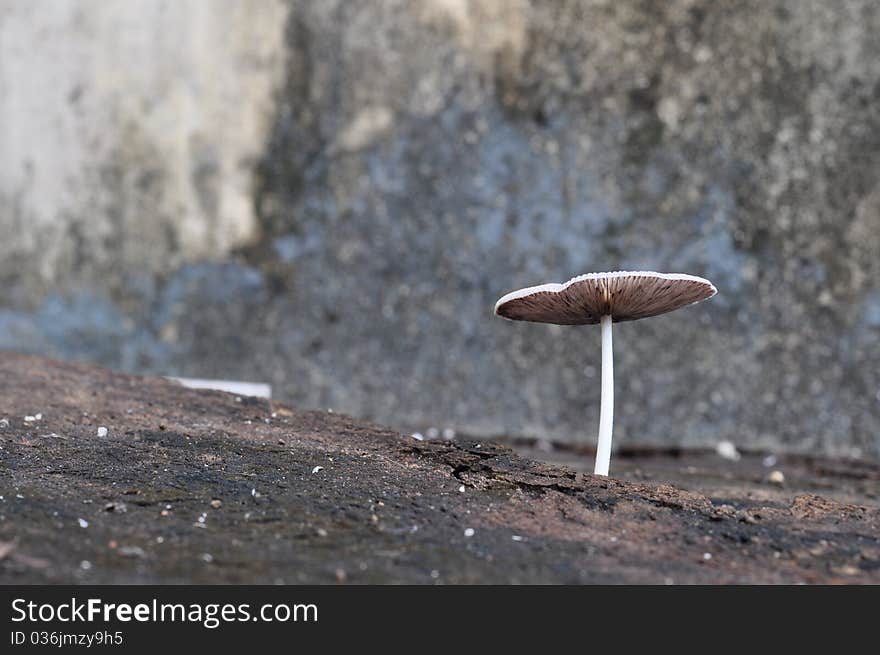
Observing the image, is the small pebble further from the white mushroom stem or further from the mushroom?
the white mushroom stem

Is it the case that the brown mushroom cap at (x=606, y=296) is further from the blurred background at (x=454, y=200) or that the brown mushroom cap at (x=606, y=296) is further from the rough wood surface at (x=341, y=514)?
the blurred background at (x=454, y=200)

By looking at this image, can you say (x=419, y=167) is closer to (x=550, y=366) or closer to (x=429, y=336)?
(x=429, y=336)

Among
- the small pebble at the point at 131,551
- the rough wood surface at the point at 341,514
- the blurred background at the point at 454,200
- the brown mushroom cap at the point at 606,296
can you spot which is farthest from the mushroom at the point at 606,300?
the blurred background at the point at 454,200

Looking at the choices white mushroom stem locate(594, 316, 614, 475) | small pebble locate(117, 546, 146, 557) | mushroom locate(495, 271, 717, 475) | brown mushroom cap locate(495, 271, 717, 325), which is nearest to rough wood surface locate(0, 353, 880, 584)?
small pebble locate(117, 546, 146, 557)

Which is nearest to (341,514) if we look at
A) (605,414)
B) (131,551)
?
(131,551)

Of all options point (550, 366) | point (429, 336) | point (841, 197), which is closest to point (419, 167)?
point (429, 336)

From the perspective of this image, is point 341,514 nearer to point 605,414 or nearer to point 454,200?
point 605,414
